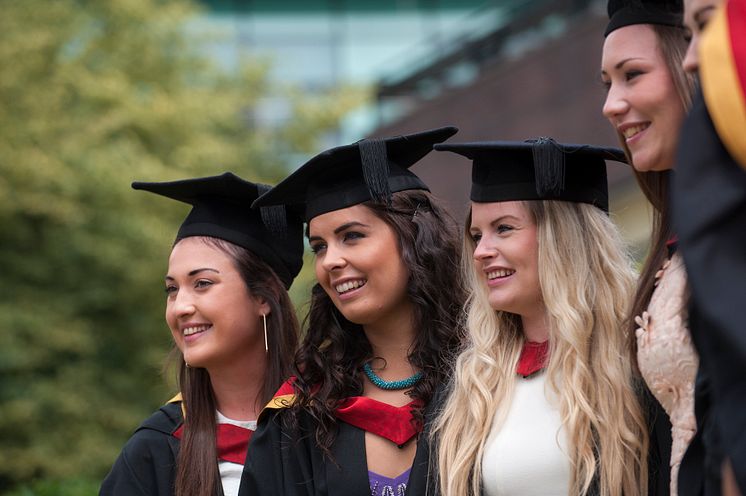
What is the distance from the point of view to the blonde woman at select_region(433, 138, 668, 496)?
3629 millimetres

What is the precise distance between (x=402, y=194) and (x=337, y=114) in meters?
11.8

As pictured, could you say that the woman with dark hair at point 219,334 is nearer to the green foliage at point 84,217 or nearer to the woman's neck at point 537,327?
the woman's neck at point 537,327

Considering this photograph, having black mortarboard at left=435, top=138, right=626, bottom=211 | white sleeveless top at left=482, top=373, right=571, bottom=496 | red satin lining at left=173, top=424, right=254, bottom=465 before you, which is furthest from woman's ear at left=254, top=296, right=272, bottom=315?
white sleeveless top at left=482, top=373, right=571, bottom=496

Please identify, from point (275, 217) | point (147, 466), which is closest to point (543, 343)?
point (275, 217)

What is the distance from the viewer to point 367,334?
178 inches

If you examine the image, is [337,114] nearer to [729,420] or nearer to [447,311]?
[447,311]

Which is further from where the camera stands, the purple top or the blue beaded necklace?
the blue beaded necklace

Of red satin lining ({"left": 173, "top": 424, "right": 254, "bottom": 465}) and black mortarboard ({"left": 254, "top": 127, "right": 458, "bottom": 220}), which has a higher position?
black mortarboard ({"left": 254, "top": 127, "right": 458, "bottom": 220})

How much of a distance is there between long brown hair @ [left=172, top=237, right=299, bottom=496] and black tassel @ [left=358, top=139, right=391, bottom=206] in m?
0.88

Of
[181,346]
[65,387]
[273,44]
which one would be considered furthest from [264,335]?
[273,44]

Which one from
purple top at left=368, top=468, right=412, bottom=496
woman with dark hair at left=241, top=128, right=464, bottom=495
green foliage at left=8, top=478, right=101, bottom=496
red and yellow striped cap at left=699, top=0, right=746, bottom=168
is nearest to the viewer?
red and yellow striped cap at left=699, top=0, right=746, bottom=168

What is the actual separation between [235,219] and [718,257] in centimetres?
326

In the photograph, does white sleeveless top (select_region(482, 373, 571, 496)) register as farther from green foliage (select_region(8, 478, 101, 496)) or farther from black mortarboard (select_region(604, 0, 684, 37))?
green foliage (select_region(8, 478, 101, 496))

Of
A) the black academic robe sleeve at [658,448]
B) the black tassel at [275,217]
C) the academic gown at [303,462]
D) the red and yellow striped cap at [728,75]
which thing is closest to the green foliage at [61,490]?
the academic gown at [303,462]
